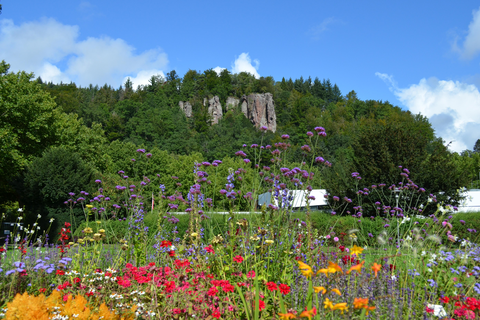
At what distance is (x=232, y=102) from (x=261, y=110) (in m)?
9.14

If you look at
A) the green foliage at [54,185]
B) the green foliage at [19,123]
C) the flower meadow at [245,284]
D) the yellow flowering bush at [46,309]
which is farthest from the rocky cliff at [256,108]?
the yellow flowering bush at [46,309]

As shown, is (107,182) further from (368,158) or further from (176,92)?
(176,92)

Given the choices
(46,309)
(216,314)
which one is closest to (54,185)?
(46,309)

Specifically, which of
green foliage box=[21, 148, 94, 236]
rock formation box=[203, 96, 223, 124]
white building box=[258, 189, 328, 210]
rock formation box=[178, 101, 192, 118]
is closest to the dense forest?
green foliage box=[21, 148, 94, 236]

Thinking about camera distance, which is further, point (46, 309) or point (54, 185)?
point (54, 185)

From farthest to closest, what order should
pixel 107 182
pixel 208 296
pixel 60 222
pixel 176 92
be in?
pixel 176 92
pixel 107 182
pixel 60 222
pixel 208 296

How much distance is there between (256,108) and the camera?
94188 mm

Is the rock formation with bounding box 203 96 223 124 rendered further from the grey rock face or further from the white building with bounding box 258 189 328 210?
the white building with bounding box 258 189 328 210

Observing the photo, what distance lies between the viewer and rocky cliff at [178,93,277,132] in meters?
92.6

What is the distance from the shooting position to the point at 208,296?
2.78m

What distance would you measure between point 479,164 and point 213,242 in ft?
219

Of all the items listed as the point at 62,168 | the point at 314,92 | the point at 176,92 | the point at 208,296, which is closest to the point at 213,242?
the point at 208,296

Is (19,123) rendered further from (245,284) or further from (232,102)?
(232,102)

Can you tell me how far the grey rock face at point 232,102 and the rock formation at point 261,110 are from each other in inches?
126
